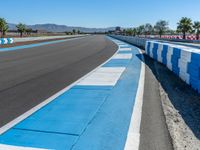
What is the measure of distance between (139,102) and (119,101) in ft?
1.68

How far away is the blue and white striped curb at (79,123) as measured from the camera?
398cm

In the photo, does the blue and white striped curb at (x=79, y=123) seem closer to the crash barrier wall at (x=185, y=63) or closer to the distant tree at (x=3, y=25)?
the crash barrier wall at (x=185, y=63)

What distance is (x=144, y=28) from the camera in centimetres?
15862

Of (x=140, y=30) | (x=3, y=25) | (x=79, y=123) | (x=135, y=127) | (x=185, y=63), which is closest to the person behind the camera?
(x=135, y=127)

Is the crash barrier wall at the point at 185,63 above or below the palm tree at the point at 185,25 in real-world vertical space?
below

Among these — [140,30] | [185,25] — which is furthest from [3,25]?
[140,30]

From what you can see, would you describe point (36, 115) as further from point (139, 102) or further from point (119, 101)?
point (139, 102)

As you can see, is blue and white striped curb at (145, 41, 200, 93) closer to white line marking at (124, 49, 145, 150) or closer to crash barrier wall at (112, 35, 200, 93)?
crash barrier wall at (112, 35, 200, 93)

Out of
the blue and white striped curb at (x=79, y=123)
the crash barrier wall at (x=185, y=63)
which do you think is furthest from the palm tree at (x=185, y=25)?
the blue and white striped curb at (x=79, y=123)

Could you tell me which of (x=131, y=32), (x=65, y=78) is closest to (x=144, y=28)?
(x=131, y=32)

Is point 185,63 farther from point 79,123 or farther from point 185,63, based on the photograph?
point 79,123

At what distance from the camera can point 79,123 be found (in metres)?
4.82

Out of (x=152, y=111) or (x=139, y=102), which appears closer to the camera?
(x=152, y=111)

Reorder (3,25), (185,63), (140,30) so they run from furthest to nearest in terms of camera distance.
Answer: (140,30) < (3,25) < (185,63)
